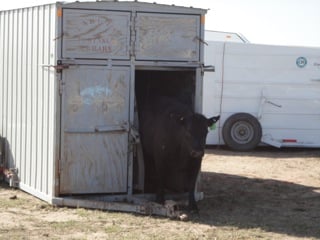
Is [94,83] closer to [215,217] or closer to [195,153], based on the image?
[195,153]

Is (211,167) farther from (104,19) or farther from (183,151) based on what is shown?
(104,19)

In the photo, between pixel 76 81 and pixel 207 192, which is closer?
pixel 76 81

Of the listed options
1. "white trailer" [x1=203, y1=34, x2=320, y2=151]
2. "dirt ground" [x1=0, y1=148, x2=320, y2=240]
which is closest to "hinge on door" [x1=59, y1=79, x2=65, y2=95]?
"dirt ground" [x1=0, y1=148, x2=320, y2=240]

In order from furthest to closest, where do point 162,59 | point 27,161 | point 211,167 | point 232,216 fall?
point 211,167, point 27,161, point 162,59, point 232,216

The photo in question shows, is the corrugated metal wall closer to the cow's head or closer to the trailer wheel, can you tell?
the cow's head

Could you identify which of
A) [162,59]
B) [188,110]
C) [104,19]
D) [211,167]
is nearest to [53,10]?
[104,19]

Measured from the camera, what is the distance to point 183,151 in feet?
35.6

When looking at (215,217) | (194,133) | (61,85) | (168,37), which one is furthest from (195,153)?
(61,85)

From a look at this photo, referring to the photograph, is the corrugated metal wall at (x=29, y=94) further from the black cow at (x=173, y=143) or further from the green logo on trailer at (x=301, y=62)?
the green logo on trailer at (x=301, y=62)

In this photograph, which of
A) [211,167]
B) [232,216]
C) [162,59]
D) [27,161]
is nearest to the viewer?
[232,216]

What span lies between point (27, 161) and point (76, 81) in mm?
1957

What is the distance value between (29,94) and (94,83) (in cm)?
147

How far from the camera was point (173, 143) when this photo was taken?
35.8ft

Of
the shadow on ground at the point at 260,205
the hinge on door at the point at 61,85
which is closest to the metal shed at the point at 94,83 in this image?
the hinge on door at the point at 61,85
